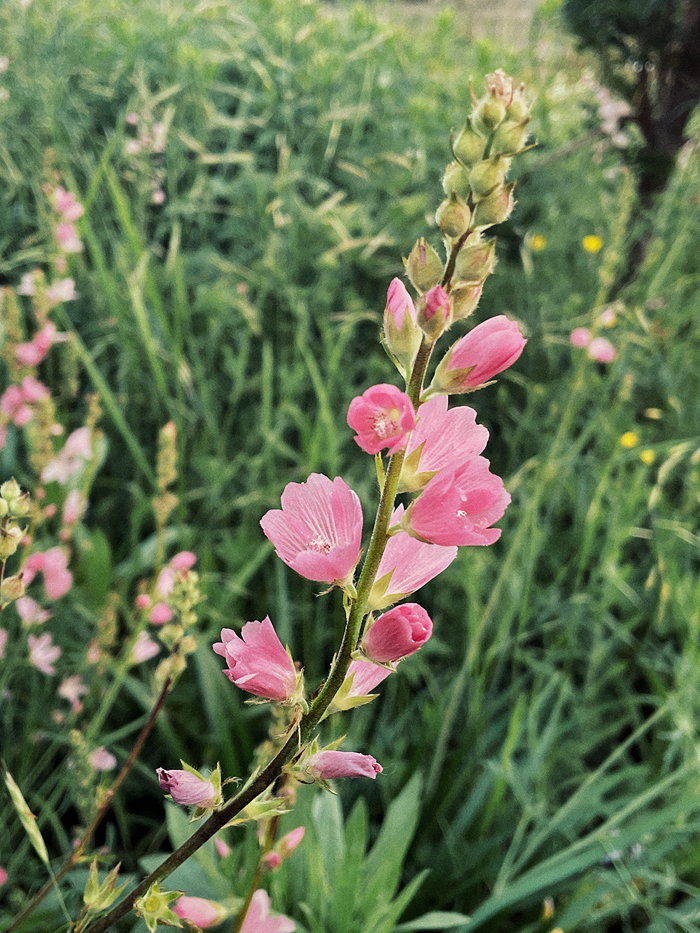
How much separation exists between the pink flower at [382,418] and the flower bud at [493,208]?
4.4 inches

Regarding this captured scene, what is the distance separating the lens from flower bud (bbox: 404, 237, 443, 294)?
45 cm

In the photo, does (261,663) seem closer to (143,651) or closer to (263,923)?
(263,923)

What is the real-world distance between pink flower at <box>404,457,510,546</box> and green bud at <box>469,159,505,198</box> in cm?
16

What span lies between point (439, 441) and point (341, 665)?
15 centimetres

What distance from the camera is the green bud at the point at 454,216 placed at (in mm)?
435

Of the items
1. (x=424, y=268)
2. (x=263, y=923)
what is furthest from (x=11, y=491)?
(x=263, y=923)

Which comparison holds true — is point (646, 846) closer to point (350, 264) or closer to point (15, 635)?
point (15, 635)

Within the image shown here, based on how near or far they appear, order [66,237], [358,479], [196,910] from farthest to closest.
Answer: [358,479] < [66,237] < [196,910]

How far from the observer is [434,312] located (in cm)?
43

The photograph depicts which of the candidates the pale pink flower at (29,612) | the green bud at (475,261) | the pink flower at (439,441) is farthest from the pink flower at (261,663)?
the pale pink flower at (29,612)

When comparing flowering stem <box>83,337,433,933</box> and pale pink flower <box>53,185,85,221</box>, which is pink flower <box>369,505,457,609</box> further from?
pale pink flower <box>53,185,85,221</box>

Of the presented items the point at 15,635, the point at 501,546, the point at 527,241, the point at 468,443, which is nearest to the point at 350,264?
the point at 527,241

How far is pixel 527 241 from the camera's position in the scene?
2.04 metres

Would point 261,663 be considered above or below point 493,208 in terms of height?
below
